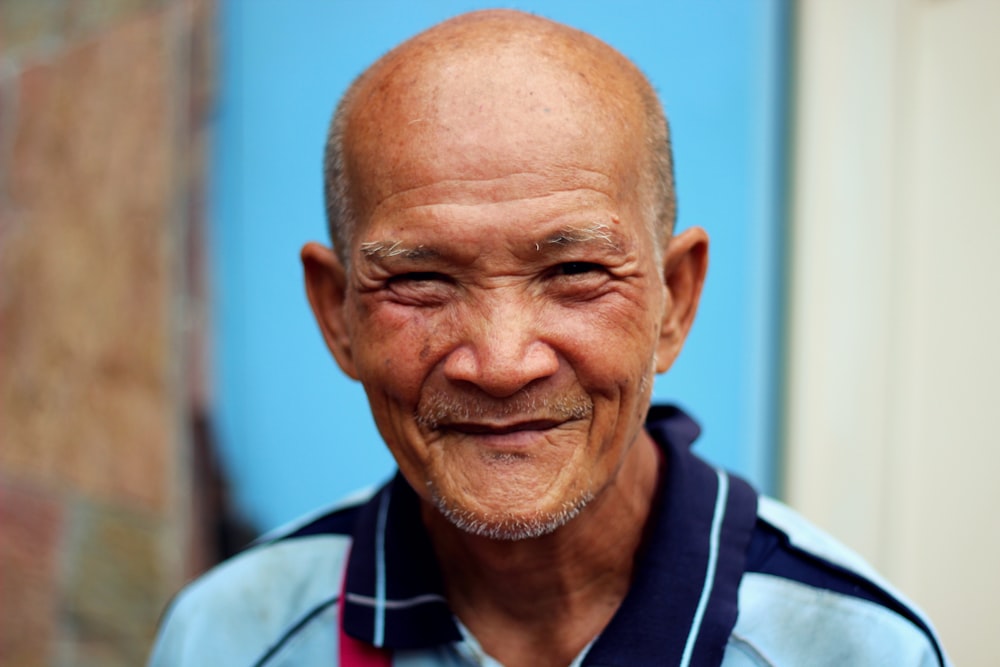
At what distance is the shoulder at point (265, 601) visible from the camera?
1865 mm

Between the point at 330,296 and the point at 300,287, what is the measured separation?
1.38m

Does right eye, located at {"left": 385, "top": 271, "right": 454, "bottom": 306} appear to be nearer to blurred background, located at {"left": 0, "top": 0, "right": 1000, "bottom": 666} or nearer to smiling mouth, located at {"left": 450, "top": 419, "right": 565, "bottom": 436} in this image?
smiling mouth, located at {"left": 450, "top": 419, "right": 565, "bottom": 436}

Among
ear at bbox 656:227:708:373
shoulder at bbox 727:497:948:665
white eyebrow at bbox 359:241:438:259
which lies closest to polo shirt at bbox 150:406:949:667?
shoulder at bbox 727:497:948:665

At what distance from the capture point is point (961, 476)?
247 cm

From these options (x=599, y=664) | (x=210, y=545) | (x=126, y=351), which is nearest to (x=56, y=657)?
(x=210, y=545)

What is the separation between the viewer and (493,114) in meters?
1.47

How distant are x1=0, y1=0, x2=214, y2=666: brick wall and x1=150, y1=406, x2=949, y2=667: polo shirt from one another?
1.40m

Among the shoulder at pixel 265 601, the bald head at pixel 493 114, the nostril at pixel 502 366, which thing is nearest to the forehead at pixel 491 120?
the bald head at pixel 493 114

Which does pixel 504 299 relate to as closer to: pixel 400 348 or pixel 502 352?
pixel 502 352

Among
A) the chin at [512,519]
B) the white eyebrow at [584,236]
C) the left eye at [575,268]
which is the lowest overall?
the chin at [512,519]

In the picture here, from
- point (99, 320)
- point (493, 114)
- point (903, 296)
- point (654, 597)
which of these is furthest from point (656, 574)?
point (99, 320)

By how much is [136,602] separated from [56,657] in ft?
1.52

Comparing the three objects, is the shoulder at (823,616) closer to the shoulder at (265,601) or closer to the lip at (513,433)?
the lip at (513,433)

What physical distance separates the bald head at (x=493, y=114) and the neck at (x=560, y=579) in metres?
0.49
